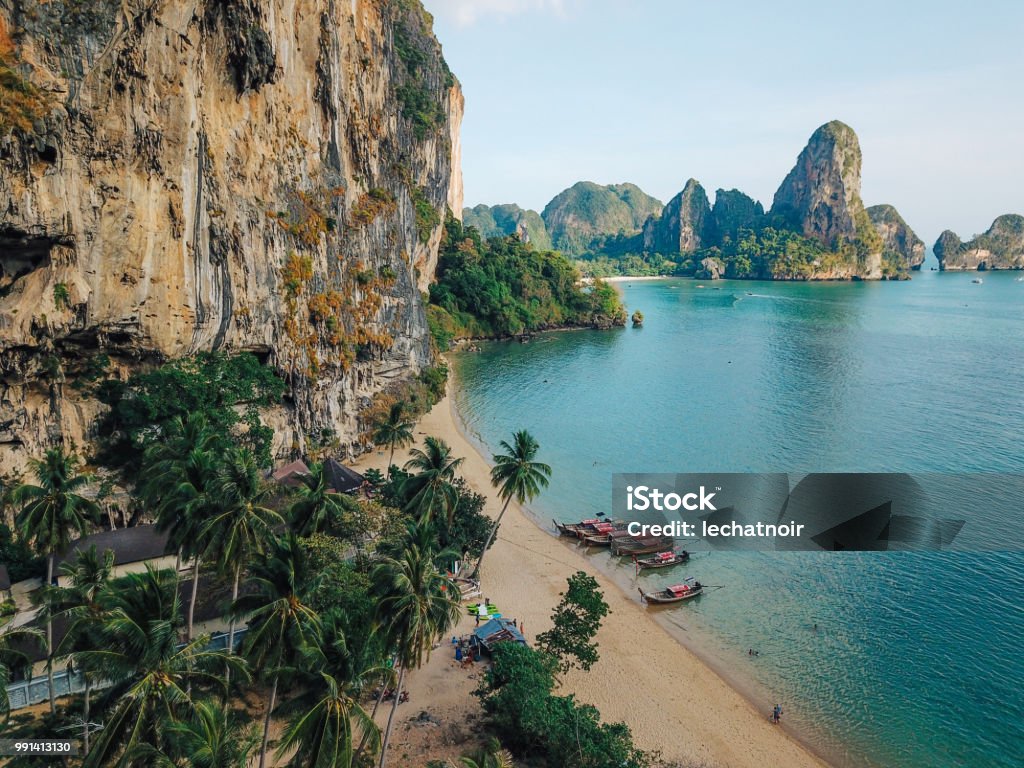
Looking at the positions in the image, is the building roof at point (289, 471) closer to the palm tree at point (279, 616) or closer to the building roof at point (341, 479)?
the building roof at point (341, 479)

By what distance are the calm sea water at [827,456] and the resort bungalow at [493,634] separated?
943 centimetres

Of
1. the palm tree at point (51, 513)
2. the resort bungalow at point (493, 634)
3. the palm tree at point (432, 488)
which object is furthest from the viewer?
the palm tree at point (432, 488)

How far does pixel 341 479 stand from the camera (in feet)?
124

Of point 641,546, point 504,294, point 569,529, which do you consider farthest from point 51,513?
point 504,294

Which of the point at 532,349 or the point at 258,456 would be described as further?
the point at 532,349

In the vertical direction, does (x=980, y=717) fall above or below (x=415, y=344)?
below

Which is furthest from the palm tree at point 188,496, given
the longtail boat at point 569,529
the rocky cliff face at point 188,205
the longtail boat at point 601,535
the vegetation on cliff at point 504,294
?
the vegetation on cliff at point 504,294

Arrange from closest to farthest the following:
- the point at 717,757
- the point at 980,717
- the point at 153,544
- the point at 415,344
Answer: the point at 717,757
the point at 980,717
the point at 153,544
the point at 415,344

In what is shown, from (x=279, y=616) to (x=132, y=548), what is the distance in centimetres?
1621

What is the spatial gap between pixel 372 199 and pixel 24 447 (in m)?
32.7

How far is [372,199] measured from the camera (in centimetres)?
5341

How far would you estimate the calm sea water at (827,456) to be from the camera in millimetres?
26453

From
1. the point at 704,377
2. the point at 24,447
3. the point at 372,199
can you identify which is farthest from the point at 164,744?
the point at 704,377

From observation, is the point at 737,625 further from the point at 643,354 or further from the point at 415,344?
the point at 643,354
